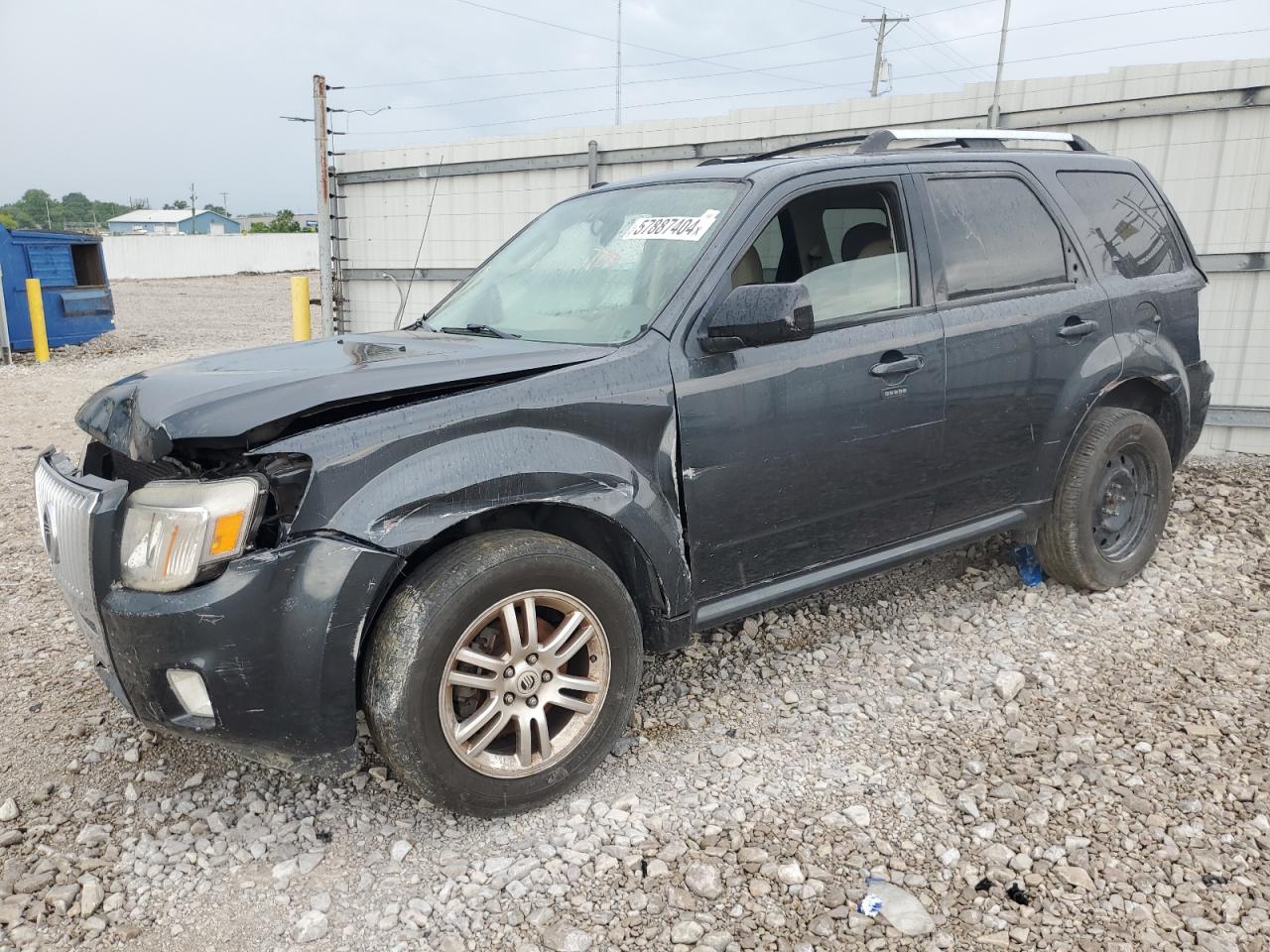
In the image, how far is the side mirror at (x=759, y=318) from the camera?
115 inches

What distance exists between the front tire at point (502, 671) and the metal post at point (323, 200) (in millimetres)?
8921

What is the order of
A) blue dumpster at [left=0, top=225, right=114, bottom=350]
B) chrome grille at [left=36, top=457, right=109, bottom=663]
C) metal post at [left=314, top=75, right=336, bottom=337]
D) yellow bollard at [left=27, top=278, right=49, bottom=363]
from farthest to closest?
blue dumpster at [left=0, top=225, right=114, bottom=350], yellow bollard at [left=27, top=278, right=49, bottom=363], metal post at [left=314, top=75, right=336, bottom=337], chrome grille at [left=36, top=457, right=109, bottom=663]

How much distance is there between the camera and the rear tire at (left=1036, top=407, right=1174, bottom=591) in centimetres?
423

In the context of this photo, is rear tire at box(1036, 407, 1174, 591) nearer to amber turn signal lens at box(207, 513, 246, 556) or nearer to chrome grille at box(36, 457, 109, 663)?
amber turn signal lens at box(207, 513, 246, 556)

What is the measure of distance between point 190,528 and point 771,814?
1.84 meters

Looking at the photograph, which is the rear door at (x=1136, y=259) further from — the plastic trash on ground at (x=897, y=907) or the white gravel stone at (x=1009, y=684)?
the plastic trash on ground at (x=897, y=907)

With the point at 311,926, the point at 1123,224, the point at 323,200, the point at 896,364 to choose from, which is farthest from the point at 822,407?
the point at 323,200

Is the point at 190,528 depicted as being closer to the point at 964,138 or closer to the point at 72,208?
the point at 964,138

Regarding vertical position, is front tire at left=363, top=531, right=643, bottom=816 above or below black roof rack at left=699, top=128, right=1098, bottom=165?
below

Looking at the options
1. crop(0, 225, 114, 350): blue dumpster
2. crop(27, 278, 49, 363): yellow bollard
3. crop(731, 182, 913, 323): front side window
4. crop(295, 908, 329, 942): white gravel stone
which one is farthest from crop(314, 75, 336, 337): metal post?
crop(295, 908, 329, 942): white gravel stone

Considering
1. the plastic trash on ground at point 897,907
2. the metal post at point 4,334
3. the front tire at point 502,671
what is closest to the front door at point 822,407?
the front tire at point 502,671

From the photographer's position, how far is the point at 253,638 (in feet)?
8.04

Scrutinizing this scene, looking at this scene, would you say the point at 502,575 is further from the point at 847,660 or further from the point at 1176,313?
the point at 1176,313

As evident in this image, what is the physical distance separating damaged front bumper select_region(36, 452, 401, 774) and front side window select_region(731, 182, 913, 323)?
1883 millimetres
